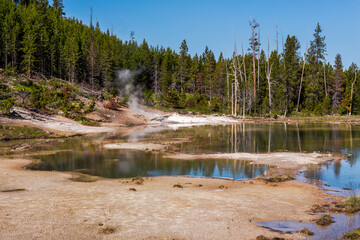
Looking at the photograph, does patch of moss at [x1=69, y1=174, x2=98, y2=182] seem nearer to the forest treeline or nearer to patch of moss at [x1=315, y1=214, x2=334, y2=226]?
patch of moss at [x1=315, y1=214, x2=334, y2=226]

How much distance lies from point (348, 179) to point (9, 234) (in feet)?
49.0

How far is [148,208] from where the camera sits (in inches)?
396

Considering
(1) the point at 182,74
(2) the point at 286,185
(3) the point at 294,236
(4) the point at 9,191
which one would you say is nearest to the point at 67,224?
(4) the point at 9,191

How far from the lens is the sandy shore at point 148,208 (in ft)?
26.4

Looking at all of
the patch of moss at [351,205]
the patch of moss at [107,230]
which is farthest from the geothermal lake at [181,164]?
the patch of moss at [107,230]

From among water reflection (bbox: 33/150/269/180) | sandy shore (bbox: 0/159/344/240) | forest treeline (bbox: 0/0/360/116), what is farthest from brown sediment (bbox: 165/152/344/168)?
forest treeline (bbox: 0/0/360/116)

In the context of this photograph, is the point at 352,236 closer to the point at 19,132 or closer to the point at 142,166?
the point at 142,166

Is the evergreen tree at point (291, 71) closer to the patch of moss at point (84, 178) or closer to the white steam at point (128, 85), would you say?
the white steam at point (128, 85)

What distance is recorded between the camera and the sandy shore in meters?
8.04

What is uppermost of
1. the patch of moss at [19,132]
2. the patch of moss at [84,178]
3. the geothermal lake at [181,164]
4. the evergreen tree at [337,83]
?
the evergreen tree at [337,83]

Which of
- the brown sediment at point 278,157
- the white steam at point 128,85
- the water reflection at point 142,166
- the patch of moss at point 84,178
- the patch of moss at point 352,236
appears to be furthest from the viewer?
the white steam at point 128,85

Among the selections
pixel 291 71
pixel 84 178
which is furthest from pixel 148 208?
pixel 291 71

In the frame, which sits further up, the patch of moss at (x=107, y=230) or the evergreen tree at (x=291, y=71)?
the evergreen tree at (x=291, y=71)

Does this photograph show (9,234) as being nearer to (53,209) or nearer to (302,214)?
(53,209)
